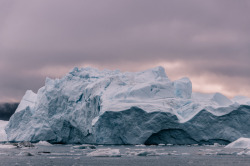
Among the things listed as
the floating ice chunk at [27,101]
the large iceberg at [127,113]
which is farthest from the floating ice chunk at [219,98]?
the floating ice chunk at [27,101]

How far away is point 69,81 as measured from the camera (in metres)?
49.0

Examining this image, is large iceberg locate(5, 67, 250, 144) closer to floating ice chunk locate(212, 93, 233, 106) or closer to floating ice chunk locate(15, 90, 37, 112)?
floating ice chunk locate(212, 93, 233, 106)

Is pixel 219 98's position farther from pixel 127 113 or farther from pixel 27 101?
pixel 27 101

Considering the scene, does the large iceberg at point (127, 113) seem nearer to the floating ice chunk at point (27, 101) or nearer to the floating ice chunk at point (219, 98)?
the floating ice chunk at point (219, 98)

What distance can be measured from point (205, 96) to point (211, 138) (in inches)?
343

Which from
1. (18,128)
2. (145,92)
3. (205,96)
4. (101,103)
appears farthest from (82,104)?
(205,96)

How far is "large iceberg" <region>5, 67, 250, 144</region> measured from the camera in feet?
127

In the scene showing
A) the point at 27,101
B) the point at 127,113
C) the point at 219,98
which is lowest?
the point at 127,113

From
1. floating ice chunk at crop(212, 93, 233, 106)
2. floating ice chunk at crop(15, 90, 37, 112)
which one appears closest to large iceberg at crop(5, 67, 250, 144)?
floating ice chunk at crop(212, 93, 233, 106)

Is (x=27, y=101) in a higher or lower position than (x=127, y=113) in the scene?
higher

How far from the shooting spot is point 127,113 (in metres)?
38.7

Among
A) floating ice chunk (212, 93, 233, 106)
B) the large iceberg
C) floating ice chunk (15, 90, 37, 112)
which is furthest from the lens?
floating ice chunk (15, 90, 37, 112)

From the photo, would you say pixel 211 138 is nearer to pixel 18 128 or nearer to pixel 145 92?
pixel 145 92

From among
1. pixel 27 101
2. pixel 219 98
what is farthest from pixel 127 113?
pixel 27 101
